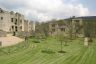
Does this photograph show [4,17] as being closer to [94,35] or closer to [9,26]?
[9,26]

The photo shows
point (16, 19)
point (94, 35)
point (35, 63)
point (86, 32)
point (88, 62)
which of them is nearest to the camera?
point (35, 63)

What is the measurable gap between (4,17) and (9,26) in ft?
17.4

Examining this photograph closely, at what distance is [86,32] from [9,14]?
39.6 metres

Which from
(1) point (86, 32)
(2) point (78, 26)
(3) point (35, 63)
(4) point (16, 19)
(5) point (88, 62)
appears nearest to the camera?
(3) point (35, 63)

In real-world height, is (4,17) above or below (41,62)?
above

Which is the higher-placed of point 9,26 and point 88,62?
point 9,26

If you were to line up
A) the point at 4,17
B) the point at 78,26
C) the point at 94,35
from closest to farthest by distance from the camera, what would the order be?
the point at 4,17, the point at 94,35, the point at 78,26

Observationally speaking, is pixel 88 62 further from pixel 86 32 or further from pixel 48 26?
pixel 48 26

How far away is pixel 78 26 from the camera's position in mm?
113312

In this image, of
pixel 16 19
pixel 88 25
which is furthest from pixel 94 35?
pixel 16 19

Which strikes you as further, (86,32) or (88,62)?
(86,32)

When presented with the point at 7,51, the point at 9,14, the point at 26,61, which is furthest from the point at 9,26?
the point at 26,61

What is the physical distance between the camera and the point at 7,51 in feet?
116

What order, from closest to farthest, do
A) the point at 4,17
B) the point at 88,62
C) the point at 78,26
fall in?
the point at 88,62, the point at 4,17, the point at 78,26
